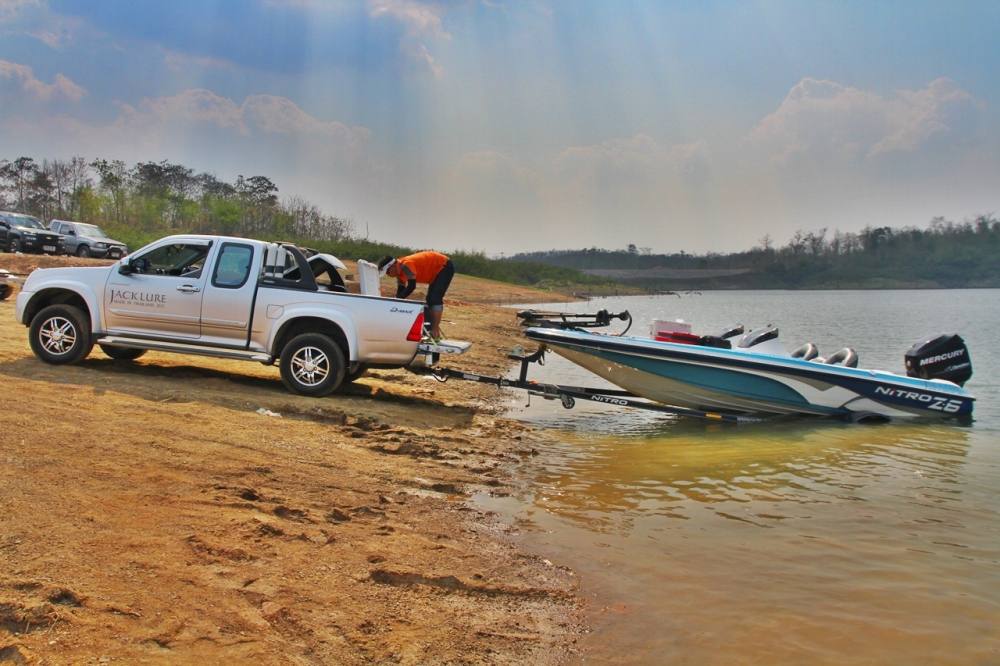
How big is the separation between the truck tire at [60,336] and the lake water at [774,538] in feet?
19.7

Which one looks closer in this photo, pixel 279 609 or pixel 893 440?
pixel 279 609

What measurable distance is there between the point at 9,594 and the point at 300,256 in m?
6.77

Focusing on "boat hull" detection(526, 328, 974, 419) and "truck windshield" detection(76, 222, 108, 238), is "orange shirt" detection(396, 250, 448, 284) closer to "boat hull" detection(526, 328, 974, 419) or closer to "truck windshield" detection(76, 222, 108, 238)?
"boat hull" detection(526, 328, 974, 419)

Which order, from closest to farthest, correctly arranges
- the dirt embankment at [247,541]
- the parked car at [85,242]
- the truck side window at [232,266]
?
the dirt embankment at [247,541], the truck side window at [232,266], the parked car at [85,242]

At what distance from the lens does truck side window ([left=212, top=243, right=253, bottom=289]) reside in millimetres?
9375

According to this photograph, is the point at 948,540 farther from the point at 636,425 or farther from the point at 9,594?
the point at 9,594

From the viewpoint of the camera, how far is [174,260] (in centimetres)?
980

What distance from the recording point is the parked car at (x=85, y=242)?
31.9m

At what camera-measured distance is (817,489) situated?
7.18m

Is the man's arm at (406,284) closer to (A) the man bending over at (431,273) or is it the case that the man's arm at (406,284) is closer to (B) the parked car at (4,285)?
(A) the man bending over at (431,273)

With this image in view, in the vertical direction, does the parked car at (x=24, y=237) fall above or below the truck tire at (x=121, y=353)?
above

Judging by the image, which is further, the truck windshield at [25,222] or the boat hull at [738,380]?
the truck windshield at [25,222]

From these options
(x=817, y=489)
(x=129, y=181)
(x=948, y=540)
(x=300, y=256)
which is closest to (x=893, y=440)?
(x=817, y=489)

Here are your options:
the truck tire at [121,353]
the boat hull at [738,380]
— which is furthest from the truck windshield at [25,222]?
the boat hull at [738,380]
